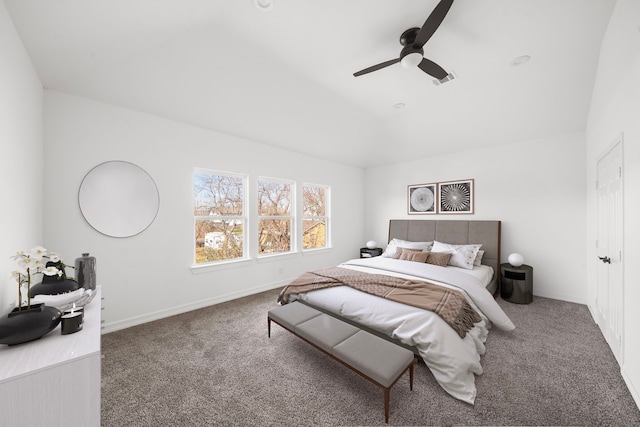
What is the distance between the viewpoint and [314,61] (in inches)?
108

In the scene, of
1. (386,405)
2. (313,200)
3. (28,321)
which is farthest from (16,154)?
(313,200)

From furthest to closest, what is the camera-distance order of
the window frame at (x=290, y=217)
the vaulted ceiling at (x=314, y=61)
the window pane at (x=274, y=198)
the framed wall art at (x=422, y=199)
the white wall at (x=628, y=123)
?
the framed wall art at (x=422, y=199) → the window pane at (x=274, y=198) → the window frame at (x=290, y=217) → the vaulted ceiling at (x=314, y=61) → the white wall at (x=628, y=123)

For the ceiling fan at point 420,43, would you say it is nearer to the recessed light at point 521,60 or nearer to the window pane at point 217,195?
the recessed light at point 521,60

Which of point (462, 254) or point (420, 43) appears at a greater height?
point (420, 43)

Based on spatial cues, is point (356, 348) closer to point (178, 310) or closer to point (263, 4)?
point (178, 310)

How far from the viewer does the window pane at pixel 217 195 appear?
358 cm

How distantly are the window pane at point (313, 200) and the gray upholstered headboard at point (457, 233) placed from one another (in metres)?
1.56

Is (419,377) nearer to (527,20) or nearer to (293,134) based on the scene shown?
(527,20)

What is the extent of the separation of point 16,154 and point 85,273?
942 millimetres

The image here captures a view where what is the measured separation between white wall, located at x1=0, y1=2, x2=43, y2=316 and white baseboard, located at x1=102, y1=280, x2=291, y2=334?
117cm

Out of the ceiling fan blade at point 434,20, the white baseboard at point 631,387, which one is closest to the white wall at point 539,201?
the white baseboard at point 631,387

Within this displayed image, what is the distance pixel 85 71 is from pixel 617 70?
4.74 meters

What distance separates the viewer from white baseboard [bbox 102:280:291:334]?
279 centimetres

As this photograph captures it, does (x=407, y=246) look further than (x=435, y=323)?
Yes
